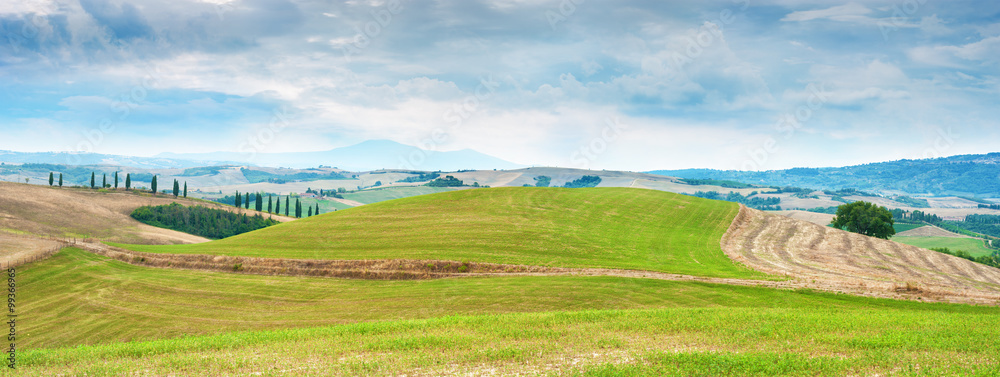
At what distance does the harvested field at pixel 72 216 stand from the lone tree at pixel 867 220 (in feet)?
480

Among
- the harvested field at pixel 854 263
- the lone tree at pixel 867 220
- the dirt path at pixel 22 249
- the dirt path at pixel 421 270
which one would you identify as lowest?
the dirt path at pixel 22 249

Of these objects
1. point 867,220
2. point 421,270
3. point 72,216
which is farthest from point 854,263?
point 72,216

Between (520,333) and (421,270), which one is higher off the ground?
(520,333)

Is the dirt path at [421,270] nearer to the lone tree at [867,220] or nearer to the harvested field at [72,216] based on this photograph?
the lone tree at [867,220]

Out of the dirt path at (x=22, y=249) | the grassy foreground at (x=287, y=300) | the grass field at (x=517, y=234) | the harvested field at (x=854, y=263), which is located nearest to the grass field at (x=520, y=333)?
the grassy foreground at (x=287, y=300)

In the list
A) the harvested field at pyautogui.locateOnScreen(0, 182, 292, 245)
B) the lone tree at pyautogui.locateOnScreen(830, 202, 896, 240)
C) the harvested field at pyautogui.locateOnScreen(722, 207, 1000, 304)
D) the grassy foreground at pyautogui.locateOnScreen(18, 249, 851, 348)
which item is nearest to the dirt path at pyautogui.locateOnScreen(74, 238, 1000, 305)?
the harvested field at pyautogui.locateOnScreen(722, 207, 1000, 304)

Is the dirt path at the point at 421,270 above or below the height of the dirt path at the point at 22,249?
above

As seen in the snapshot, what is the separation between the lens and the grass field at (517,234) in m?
48.9

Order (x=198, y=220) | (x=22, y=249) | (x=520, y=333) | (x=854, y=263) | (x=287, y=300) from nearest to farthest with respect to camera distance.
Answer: (x=520, y=333)
(x=287, y=300)
(x=854, y=263)
(x=22, y=249)
(x=198, y=220)

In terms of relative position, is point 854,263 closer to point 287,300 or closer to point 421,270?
point 421,270

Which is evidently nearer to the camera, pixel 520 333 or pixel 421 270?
pixel 520 333

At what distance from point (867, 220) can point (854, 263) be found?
1729 inches

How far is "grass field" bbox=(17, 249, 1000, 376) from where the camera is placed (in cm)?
1708

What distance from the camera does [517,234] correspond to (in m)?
57.1
